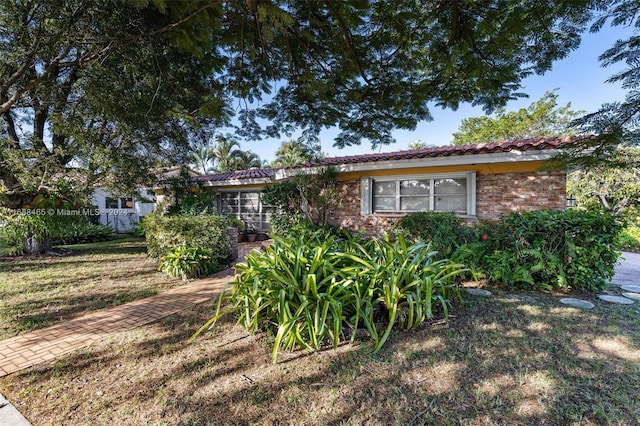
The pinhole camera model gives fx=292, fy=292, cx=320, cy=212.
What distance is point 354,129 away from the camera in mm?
7172

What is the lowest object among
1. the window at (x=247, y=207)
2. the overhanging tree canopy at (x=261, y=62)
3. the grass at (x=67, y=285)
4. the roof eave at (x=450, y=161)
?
the grass at (x=67, y=285)

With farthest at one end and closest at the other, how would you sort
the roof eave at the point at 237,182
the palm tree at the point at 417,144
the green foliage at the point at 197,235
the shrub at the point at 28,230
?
the palm tree at the point at 417,144
the roof eave at the point at 237,182
the shrub at the point at 28,230
the green foliage at the point at 197,235

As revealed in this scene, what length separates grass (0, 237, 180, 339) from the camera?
465 cm

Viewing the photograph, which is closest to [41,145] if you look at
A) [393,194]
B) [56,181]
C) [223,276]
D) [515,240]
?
[56,181]

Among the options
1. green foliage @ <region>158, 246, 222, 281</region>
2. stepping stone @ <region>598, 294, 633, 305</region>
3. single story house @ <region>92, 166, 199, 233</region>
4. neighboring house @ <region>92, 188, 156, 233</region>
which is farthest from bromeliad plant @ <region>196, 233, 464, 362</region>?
neighboring house @ <region>92, 188, 156, 233</region>

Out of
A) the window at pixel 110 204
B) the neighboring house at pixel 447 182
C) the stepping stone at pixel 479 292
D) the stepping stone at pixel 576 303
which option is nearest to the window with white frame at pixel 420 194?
the neighboring house at pixel 447 182

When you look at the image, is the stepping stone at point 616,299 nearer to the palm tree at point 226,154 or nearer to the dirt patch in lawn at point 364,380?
the dirt patch in lawn at point 364,380

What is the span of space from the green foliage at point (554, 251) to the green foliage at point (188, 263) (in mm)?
5812

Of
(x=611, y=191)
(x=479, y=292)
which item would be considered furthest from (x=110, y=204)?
(x=611, y=191)

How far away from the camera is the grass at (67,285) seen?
4.65 metres

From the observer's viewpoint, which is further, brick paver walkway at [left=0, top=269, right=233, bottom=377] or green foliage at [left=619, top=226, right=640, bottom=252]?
green foliage at [left=619, top=226, right=640, bottom=252]

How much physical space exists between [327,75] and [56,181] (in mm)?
8190

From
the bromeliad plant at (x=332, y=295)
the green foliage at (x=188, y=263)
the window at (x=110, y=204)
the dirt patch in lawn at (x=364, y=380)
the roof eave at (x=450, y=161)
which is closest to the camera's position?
the dirt patch in lawn at (x=364, y=380)

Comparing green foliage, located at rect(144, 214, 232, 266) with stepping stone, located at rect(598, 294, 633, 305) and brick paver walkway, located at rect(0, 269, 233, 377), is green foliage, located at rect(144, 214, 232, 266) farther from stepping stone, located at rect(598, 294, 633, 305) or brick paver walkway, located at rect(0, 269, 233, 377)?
stepping stone, located at rect(598, 294, 633, 305)
